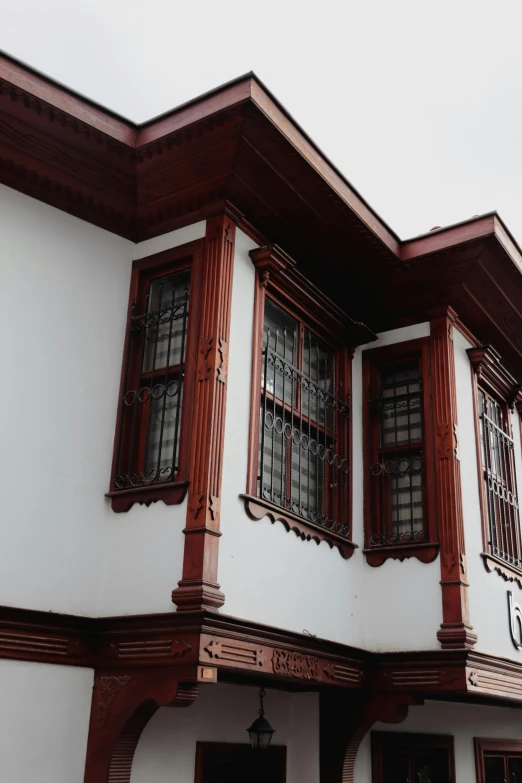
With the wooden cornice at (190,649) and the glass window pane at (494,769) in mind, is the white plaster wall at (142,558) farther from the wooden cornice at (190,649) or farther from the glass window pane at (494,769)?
the glass window pane at (494,769)

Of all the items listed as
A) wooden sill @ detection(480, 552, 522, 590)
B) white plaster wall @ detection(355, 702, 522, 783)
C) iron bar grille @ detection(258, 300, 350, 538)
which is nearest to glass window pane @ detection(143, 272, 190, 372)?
iron bar grille @ detection(258, 300, 350, 538)

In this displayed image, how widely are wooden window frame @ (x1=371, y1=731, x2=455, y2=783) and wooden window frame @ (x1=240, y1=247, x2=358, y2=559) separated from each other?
1.64 m

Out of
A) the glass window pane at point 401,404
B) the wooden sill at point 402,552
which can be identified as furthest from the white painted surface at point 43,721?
the glass window pane at point 401,404

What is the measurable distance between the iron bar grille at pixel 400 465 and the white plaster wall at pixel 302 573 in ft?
0.55

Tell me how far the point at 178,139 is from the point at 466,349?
3264 mm

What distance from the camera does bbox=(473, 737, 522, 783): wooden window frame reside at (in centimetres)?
791

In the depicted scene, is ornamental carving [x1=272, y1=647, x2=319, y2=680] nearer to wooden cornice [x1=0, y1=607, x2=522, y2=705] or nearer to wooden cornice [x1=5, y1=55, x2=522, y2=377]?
wooden cornice [x1=0, y1=607, x2=522, y2=705]

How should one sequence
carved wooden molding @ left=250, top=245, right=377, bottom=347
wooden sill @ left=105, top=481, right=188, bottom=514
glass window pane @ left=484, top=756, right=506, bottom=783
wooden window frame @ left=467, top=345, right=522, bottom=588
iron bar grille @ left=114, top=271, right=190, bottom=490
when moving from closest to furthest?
wooden sill @ left=105, top=481, right=188, bottom=514 → iron bar grille @ left=114, top=271, right=190, bottom=490 → carved wooden molding @ left=250, top=245, right=377, bottom=347 → wooden window frame @ left=467, top=345, right=522, bottom=588 → glass window pane @ left=484, top=756, right=506, bottom=783

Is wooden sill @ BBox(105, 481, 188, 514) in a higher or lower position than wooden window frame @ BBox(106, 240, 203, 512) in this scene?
lower

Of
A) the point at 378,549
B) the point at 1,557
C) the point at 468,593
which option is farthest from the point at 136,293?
the point at 468,593

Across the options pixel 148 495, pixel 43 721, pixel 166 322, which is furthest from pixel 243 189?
pixel 43 721

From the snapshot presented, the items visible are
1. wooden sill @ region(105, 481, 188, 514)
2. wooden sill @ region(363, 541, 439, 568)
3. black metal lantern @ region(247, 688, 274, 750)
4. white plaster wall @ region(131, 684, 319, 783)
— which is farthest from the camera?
wooden sill @ region(363, 541, 439, 568)

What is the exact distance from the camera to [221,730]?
19.6 feet

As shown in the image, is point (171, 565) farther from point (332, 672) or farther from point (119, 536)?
point (332, 672)
